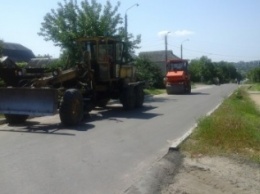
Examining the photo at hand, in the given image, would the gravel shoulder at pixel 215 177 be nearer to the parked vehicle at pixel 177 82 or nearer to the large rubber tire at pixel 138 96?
the large rubber tire at pixel 138 96

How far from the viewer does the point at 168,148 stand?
9.58 metres

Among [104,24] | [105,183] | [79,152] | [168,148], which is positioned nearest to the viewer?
[105,183]

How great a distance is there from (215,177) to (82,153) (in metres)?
3.03

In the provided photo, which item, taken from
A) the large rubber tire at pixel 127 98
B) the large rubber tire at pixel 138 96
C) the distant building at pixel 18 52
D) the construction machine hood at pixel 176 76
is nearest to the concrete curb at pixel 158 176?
the large rubber tire at pixel 127 98

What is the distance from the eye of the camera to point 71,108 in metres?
12.9

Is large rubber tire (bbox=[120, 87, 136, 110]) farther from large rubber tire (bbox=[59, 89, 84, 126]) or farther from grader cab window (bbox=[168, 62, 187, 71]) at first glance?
grader cab window (bbox=[168, 62, 187, 71])

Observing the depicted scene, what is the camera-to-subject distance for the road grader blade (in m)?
12.6

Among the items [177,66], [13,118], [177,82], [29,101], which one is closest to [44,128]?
[29,101]

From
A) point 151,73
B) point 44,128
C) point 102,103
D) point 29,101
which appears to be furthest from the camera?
point 151,73

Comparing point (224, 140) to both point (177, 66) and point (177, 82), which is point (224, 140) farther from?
point (177, 66)

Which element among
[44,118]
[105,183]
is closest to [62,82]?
[44,118]

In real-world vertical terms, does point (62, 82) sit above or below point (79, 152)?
above

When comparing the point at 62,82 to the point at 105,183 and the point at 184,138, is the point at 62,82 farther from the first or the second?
the point at 105,183

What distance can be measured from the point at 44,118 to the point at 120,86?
4597 millimetres
